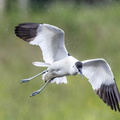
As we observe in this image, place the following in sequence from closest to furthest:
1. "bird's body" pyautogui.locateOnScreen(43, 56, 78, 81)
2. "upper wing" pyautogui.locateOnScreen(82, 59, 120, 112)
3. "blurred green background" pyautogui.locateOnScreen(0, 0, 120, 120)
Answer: "bird's body" pyautogui.locateOnScreen(43, 56, 78, 81)
"upper wing" pyautogui.locateOnScreen(82, 59, 120, 112)
"blurred green background" pyautogui.locateOnScreen(0, 0, 120, 120)

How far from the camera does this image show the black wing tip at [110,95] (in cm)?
808

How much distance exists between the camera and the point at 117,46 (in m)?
12.2

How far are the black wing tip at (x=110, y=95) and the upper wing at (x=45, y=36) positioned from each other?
49 cm

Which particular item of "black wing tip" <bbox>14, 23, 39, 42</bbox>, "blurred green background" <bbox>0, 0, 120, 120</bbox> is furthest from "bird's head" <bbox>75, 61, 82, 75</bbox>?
"blurred green background" <bbox>0, 0, 120, 120</bbox>

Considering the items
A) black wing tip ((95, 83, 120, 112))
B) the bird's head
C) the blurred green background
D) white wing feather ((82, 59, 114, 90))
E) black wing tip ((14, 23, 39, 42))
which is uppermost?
black wing tip ((14, 23, 39, 42))

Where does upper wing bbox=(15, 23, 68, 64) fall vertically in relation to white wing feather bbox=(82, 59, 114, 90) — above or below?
above

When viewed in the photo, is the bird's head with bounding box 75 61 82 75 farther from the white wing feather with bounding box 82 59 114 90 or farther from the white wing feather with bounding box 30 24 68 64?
the white wing feather with bounding box 30 24 68 64

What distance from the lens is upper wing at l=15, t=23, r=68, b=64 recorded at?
8047mm

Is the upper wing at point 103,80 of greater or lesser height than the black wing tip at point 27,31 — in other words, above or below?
below

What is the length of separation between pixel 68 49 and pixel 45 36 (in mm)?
3385

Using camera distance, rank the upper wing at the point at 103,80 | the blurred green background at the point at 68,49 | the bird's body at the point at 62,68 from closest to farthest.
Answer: the bird's body at the point at 62,68 → the upper wing at the point at 103,80 → the blurred green background at the point at 68,49

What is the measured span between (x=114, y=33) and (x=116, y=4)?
1533 millimetres

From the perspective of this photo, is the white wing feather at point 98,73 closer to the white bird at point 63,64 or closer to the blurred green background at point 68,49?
the white bird at point 63,64

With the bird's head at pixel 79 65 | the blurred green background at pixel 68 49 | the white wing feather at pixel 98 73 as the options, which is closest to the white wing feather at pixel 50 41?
the white wing feather at pixel 98 73
